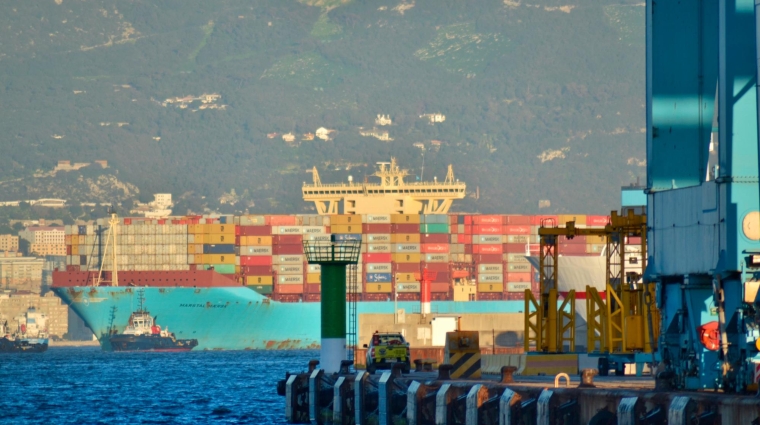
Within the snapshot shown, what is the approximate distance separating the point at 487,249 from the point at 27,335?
198ft

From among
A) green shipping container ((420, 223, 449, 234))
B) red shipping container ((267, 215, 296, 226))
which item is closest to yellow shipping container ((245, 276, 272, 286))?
red shipping container ((267, 215, 296, 226))

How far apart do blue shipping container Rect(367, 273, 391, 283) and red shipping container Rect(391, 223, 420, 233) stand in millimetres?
Result: 3758

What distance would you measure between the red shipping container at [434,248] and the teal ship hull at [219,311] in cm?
508

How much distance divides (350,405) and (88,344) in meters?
158

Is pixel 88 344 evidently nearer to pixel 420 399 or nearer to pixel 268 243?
pixel 268 243

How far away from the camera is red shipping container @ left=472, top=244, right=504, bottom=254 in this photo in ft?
388

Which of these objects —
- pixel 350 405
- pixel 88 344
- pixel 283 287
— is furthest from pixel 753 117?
pixel 88 344

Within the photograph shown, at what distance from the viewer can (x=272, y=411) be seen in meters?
40.4

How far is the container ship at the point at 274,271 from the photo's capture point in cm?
10894

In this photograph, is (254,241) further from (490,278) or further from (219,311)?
(490,278)

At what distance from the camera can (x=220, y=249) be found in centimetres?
11500

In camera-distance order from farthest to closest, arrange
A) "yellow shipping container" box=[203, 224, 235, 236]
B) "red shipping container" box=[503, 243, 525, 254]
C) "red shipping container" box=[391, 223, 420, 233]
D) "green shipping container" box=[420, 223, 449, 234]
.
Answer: "red shipping container" box=[503, 243, 525, 254]
"green shipping container" box=[420, 223, 449, 234]
"red shipping container" box=[391, 223, 420, 233]
"yellow shipping container" box=[203, 224, 235, 236]

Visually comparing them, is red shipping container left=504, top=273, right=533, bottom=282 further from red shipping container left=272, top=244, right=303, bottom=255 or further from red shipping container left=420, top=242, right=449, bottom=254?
red shipping container left=272, top=244, right=303, bottom=255

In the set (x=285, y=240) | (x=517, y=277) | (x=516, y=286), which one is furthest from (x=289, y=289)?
(x=517, y=277)
